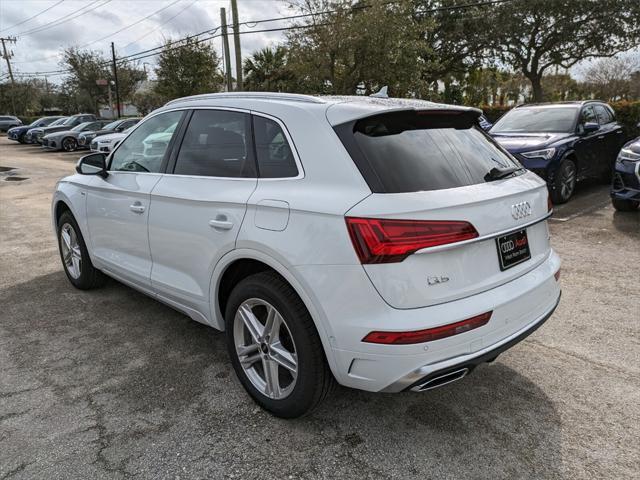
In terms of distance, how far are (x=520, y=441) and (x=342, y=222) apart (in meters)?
1.45

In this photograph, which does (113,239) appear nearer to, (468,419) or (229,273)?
(229,273)

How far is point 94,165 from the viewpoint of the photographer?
4.21 m

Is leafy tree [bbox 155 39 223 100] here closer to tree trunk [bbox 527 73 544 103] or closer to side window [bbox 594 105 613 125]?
tree trunk [bbox 527 73 544 103]

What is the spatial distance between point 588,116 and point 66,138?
23177 millimetres

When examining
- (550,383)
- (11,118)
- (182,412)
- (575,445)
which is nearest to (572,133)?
(550,383)

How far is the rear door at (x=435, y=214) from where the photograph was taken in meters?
2.17

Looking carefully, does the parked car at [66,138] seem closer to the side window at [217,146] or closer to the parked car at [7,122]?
the parked car at [7,122]

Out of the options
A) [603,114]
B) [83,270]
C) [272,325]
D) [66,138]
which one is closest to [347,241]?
[272,325]

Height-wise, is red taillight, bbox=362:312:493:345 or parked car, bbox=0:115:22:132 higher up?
parked car, bbox=0:115:22:132

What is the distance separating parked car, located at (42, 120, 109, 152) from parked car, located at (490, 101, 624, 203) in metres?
21.8

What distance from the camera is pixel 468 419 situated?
108 inches

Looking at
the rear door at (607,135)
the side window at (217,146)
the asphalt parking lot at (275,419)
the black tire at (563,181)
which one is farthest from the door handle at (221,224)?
the rear door at (607,135)

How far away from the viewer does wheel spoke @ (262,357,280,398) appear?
274 cm

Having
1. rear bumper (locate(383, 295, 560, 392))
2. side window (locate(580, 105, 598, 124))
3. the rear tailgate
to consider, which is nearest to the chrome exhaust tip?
rear bumper (locate(383, 295, 560, 392))
